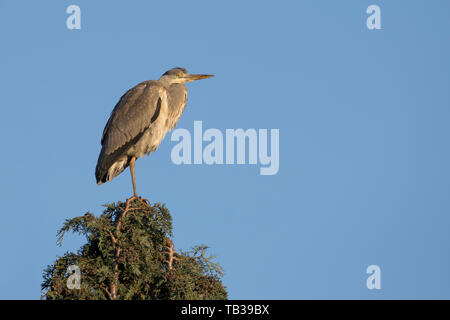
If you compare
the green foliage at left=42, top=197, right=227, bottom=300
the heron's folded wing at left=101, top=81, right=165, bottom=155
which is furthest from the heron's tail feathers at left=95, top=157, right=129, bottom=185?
the green foliage at left=42, top=197, right=227, bottom=300

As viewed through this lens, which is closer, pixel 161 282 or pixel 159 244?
pixel 161 282

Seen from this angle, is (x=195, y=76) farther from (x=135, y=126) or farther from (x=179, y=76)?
(x=135, y=126)

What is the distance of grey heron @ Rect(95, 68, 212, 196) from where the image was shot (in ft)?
34.3

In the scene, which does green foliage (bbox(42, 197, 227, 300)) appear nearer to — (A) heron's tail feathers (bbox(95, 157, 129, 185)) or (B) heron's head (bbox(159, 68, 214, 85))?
(A) heron's tail feathers (bbox(95, 157, 129, 185))

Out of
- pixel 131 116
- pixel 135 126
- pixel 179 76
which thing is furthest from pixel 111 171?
pixel 179 76

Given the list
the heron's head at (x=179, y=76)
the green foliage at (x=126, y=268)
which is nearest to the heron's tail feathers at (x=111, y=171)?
the heron's head at (x=179, y=76)

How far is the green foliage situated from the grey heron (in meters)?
3.76

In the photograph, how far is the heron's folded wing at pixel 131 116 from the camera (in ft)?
34.7
